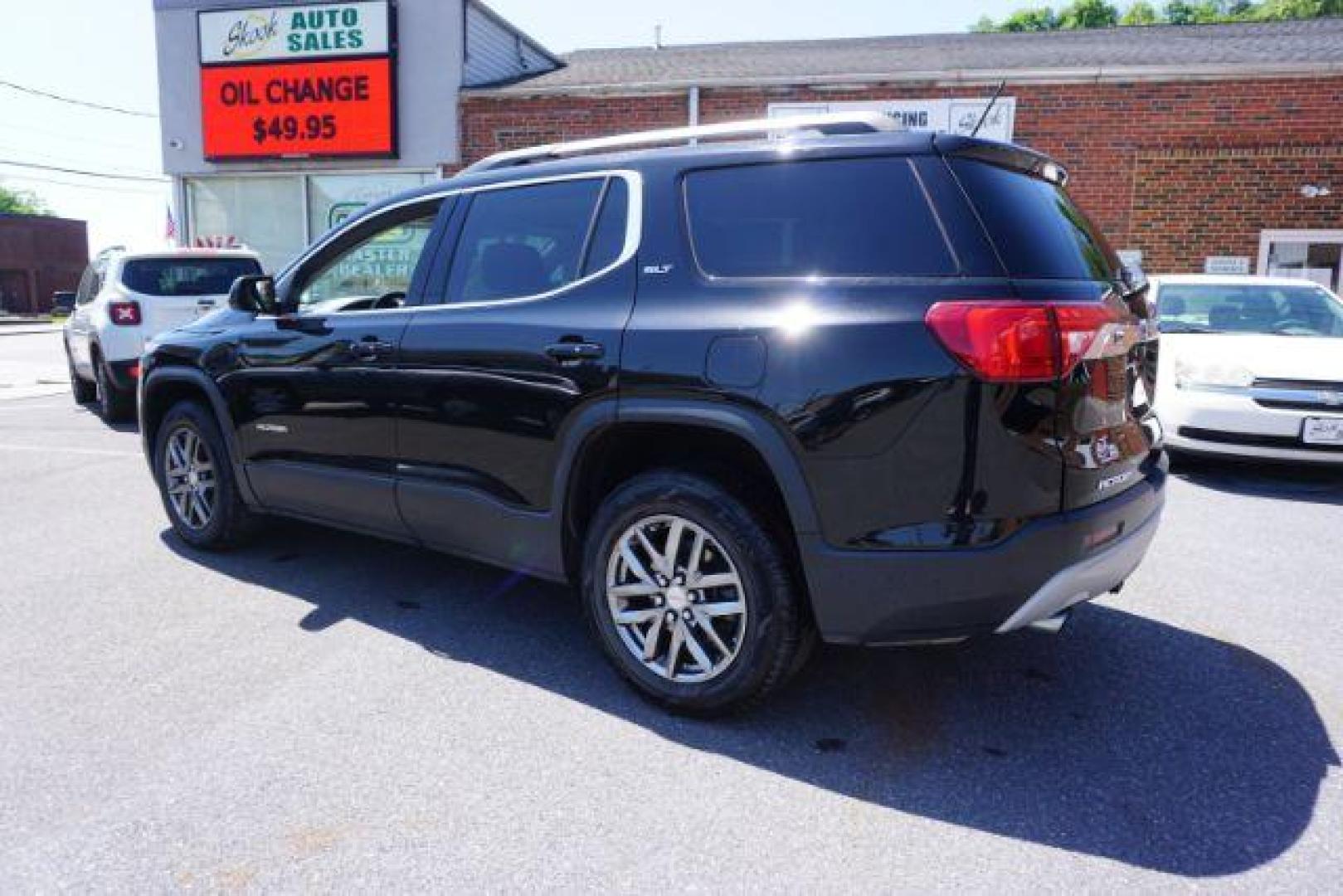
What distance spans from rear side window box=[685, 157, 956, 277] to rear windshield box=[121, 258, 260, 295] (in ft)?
25.1

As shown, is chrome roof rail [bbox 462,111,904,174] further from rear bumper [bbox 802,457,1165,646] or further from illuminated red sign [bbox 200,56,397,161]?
illuminated red sign [bbox 200,56,397,161]

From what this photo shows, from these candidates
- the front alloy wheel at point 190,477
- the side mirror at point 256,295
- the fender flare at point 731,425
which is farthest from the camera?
the front alloy wheel at point 190,477

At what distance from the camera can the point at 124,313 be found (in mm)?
8789

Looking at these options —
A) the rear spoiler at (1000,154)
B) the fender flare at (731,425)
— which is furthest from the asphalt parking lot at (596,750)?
the rear spoiler at (1000,154)

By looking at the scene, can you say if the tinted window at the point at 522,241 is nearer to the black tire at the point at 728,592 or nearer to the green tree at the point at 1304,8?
the black tire at the point at 728,592

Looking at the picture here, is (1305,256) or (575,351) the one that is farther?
(1305,256)

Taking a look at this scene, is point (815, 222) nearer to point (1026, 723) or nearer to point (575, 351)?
point (575, 351)

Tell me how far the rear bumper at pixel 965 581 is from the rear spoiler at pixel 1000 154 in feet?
3.48

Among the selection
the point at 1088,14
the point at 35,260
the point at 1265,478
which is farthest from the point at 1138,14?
the point at 35,260

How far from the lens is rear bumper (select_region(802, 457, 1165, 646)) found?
2.51 metres

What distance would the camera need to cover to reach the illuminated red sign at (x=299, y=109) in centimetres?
1479

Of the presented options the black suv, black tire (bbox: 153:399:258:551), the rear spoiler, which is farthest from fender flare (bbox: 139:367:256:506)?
the rear spoiler

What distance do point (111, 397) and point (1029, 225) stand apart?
9121 millimetres

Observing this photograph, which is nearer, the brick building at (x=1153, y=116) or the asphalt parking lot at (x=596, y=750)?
the asphalt parking lot at (x=596, y=750)
